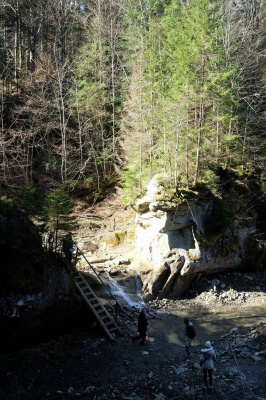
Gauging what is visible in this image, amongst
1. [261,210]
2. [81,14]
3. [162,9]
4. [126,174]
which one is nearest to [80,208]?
[126,174]

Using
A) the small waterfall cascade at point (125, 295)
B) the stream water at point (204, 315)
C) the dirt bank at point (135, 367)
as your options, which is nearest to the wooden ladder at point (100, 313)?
the dirt bank at point (135, 367)

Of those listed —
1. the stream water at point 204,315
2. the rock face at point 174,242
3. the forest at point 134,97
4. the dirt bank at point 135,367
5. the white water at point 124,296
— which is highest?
the forest at point 134,97

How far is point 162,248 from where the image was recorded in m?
17.8

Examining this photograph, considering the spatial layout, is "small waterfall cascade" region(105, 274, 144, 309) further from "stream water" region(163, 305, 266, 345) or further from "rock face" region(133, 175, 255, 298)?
"stream water" region(163, 305, 266, 345)

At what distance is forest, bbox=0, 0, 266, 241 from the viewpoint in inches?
762

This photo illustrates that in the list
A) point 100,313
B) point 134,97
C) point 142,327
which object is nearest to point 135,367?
point 142,327

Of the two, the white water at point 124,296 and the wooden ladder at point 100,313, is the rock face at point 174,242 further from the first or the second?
the wooden ladder at point 100,313

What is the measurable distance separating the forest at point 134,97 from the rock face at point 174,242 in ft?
5.24

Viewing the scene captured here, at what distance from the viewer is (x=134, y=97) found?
24281 millimetres

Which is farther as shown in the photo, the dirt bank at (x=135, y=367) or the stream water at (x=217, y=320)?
the stream water at (x=217, y=320)

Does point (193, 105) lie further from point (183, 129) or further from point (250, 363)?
point (250, 363)

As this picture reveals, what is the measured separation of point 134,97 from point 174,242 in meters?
11.7

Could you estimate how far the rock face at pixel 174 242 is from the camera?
17.4 m

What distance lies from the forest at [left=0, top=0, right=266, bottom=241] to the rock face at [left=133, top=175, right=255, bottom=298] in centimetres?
160
